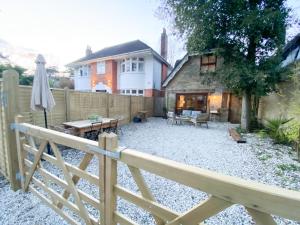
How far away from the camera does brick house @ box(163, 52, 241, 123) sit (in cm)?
1263

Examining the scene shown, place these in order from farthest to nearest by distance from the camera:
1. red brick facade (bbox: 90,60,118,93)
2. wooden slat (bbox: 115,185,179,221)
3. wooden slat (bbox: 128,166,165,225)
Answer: red brick facade (bbox: 90,60,118,93), wooden slat (bbox: 128,166,165,225), wooden slat (bbox: 115,185,179,221)

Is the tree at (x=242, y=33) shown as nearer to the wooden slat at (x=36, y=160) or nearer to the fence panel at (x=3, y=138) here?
the wooden slat at (x=36, y=160)

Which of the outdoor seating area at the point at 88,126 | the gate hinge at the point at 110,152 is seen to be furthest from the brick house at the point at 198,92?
the gate hinge at the point at 110,152

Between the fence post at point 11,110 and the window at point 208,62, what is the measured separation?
12.8 metres

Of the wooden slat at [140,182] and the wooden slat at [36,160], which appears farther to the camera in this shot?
the wooden slat at [36,160]

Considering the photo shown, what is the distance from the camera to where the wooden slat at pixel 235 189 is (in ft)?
2.48

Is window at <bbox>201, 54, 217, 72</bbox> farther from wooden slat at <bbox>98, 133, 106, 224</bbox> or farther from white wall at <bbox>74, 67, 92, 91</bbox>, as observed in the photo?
wooden slat at <bbox>98, 133, 106, 224</bbox>

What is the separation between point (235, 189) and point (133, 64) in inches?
628

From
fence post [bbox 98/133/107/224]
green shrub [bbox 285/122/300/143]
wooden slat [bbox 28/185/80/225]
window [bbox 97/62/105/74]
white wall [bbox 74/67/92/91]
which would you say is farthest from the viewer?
white wall [bbox 74/67/92/91]

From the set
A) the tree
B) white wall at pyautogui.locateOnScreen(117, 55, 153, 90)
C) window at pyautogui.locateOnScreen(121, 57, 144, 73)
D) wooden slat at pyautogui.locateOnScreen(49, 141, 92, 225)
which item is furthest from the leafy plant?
window at pyautogui.locateOnScreen(121, 57, 144, 73)

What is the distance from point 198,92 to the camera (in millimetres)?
13742

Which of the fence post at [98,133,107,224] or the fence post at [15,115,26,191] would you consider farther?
the fence post at [15,115,26,191]

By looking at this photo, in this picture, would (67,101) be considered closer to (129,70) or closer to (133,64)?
(129,70)

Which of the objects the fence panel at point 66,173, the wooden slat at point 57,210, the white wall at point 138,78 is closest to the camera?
the fence panel at point 66,173
